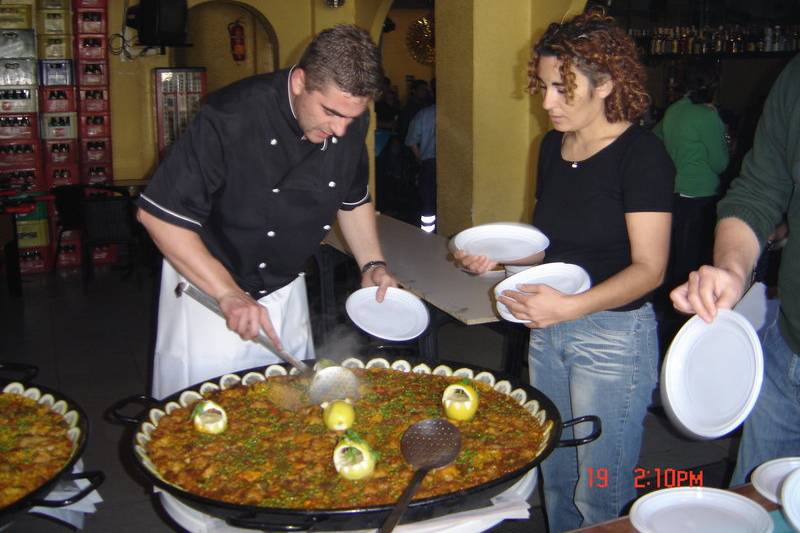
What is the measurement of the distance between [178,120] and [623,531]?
8.25 metres

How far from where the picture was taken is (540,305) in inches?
75.4

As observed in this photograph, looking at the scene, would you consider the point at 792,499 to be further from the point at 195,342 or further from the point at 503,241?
the point at 195,342

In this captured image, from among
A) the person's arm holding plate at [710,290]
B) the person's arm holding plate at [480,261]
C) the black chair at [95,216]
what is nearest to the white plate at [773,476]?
the person's arm holding plate at [710,290]

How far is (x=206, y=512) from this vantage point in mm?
1479

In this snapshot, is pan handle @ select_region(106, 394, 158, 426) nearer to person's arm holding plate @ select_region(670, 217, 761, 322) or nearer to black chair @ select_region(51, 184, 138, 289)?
person's arm holding plate @ select_region(670, 217, 761, 322)

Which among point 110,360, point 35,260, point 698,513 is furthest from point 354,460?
point 35,260

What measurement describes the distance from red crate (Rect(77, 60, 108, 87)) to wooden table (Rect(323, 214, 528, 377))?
4.82m

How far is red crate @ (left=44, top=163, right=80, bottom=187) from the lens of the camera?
7.95m

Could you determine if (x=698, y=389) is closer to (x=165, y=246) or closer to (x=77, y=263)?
(x=165, y=246)

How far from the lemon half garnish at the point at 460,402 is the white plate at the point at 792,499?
0.86 m

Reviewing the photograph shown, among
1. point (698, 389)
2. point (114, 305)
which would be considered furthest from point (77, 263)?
point (698, 389)

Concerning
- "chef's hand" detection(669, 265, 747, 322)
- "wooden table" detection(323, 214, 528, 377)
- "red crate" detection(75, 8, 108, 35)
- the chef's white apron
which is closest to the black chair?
"red crate" detection(75, 8, 108, 35)

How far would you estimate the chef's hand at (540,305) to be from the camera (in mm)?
1912

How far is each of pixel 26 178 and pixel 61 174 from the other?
341 millimetres
